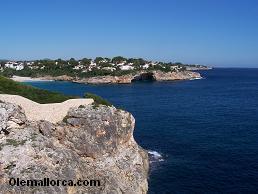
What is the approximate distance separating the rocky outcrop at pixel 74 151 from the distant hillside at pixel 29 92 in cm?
469

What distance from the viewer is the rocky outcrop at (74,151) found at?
32.0 meters

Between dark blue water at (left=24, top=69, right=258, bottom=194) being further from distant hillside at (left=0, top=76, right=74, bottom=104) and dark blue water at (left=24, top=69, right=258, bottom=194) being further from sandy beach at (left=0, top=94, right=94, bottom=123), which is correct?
distant hillside at (left=0, top=76, right=74, bottom=104)

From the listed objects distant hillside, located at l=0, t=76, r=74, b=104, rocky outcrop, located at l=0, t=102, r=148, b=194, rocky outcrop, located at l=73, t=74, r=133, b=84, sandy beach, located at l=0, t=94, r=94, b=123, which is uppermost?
distant hillside, located at l=0, t=76, r=74, b=104

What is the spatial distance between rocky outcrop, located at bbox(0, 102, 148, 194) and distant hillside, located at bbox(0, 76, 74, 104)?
4.69 metres

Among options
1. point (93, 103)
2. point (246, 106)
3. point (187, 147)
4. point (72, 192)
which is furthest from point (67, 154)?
point (246, 106)

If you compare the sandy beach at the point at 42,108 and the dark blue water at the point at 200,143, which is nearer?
the sandy beach at the point at 42,108

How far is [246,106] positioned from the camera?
4065 inches

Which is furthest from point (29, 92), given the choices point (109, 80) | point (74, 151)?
point (109, 80)

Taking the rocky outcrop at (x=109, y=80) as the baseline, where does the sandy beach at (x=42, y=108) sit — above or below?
above

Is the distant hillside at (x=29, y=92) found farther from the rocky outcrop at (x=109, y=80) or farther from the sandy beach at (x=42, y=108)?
the rocky outcrop at (x=109, y=80)

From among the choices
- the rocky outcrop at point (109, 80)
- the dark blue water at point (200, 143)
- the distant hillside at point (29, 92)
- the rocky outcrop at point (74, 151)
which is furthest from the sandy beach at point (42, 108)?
the rocky outcrop at point (109, 80)

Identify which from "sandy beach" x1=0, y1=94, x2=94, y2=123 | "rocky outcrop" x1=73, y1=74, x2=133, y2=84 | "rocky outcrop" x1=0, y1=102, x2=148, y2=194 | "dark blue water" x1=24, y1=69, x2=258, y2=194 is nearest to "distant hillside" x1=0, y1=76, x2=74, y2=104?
"sandy beach" x1=0, y1=94, x2=94, y2=123

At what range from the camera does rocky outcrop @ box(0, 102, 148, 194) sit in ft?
105

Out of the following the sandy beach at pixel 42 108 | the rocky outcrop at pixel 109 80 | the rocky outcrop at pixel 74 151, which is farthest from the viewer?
the rocky outcrop at pixel 109 80
